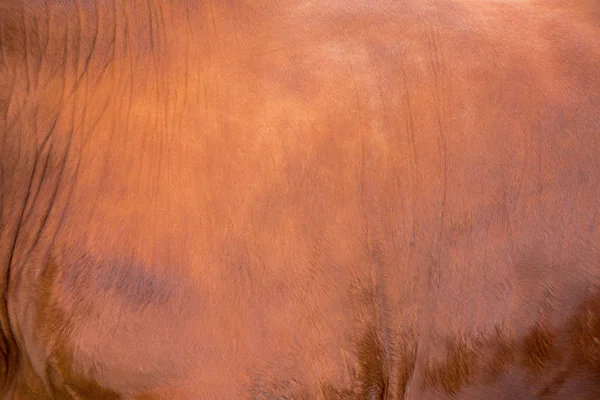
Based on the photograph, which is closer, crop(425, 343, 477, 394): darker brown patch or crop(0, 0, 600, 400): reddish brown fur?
crop(0, 0, 600, 400): reddish brown fur

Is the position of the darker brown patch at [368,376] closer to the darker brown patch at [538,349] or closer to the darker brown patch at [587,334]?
the darker brown patch at [538,349]

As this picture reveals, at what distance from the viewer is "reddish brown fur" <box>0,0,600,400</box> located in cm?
179

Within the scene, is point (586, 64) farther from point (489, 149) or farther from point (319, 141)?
point (319, 141)

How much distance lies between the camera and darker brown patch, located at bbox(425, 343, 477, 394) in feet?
6.30

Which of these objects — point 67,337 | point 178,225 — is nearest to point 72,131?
point 178,225

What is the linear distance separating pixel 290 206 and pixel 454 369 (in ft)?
1.93

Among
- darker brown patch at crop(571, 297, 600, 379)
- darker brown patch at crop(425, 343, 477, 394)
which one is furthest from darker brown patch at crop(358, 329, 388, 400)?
darker brown patch at crop(571, 297, 600, 379)

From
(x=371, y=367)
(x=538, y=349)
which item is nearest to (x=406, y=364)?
(x=371, y=367)

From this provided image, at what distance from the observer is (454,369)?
1.92 metres

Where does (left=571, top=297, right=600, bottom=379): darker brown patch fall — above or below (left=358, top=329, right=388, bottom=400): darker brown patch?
above

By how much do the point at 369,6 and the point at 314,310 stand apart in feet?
2.73

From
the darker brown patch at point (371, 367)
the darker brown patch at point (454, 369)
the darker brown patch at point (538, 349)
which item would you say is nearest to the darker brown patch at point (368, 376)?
the darker brown patch at point (371, 367)

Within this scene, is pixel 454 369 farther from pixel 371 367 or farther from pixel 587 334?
pixel 587 334

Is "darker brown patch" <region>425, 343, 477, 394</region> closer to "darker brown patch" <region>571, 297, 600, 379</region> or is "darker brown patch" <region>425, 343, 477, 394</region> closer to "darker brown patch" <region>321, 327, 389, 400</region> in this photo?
"darker brown patch" <region>321, 327, 389, 400</region>
